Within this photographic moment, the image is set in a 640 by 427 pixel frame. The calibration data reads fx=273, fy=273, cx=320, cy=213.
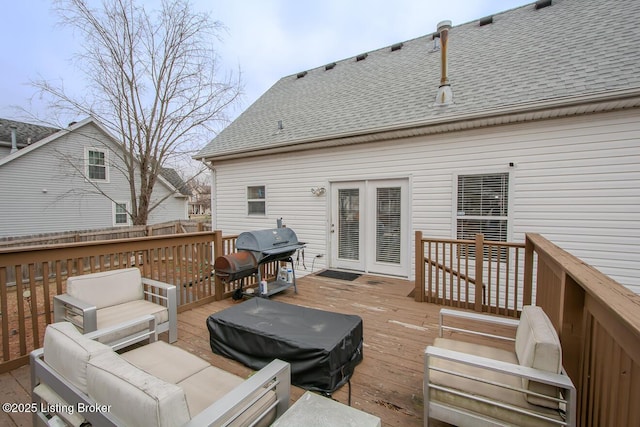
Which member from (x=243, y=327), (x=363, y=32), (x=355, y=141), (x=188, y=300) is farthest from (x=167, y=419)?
(x=363, y=32)

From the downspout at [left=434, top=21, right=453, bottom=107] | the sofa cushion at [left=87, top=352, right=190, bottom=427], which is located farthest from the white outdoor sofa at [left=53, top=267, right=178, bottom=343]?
the downspout at [left=434, top=21, right=453, bottom=107]

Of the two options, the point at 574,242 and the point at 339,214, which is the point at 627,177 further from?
the point at 339,214

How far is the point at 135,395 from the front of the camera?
1.13m

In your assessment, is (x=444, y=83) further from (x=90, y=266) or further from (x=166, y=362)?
(x=90, y=266)

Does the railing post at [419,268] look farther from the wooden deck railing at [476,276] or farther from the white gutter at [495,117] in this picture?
the white gutter at [495,117]

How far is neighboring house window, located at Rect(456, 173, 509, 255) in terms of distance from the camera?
4660 mm

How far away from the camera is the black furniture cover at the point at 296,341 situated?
7.22ft

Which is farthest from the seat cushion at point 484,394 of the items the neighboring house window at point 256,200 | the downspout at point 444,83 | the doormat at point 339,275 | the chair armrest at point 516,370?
the neighboring house window at point 256,200

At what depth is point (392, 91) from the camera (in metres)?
6.29

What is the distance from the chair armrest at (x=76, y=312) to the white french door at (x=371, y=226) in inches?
178

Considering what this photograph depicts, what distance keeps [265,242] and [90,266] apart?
212 cm

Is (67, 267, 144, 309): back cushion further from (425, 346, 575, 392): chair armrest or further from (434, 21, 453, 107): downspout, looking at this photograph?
(434, 21, 453, 107): downspout

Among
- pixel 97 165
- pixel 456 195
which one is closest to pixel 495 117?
pixel 456 195

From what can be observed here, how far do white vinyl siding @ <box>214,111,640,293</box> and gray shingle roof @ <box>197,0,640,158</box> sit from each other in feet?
1.54
